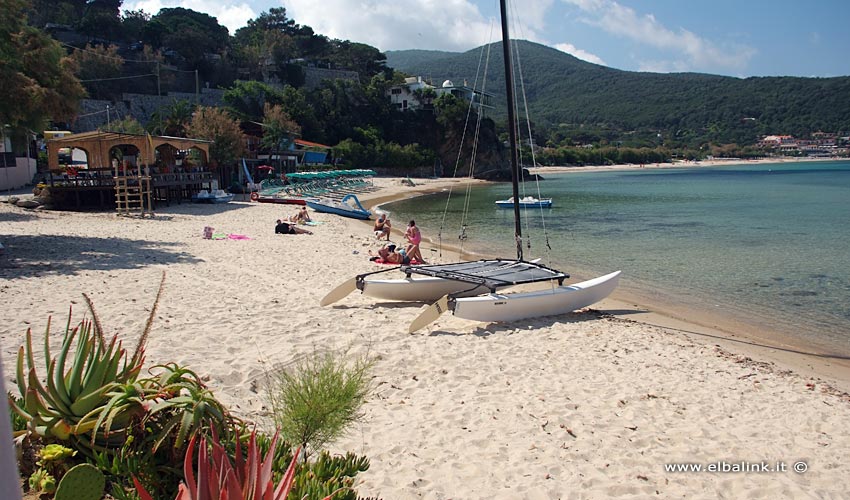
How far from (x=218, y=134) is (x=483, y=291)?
3237cm

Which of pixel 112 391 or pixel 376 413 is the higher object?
pixel 112 391

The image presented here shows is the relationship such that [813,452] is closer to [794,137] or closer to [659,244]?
[659,244]

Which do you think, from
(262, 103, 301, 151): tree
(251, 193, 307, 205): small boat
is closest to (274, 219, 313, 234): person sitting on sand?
(251, 193, 307, 205): small boat

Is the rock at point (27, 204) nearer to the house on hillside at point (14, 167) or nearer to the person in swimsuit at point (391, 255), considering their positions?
the house on hillside at point (14, 167)

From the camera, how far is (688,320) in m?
12.0

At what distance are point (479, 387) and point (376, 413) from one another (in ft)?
4.51

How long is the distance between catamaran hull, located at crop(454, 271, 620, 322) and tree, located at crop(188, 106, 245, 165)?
31720 millimetres

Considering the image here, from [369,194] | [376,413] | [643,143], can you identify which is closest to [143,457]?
[376,413]

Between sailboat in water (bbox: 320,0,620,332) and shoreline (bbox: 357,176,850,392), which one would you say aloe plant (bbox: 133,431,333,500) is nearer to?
sailboat in water (bbox: 320,0,620,332)

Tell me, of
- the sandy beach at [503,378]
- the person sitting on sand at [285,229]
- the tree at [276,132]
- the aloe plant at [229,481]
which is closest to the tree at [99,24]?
the tree at [276,132]

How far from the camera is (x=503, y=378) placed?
6910 mm

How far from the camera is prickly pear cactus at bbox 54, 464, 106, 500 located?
308cm

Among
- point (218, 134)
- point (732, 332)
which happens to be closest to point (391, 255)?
point (732, 332)

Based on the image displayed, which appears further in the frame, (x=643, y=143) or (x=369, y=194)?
(x=643, y=143)
